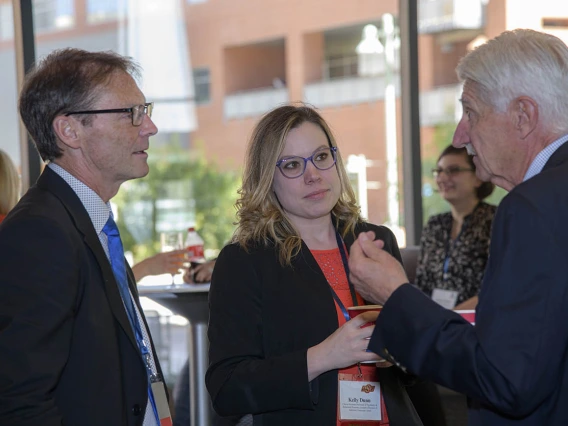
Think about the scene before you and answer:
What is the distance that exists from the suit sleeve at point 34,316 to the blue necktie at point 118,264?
235 mm

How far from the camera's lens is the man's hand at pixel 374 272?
5.67 feet

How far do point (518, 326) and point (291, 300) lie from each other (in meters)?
0.86

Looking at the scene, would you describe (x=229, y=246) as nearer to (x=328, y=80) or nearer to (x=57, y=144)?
(x=57, y=144)

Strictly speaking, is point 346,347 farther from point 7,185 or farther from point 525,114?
point 7,185

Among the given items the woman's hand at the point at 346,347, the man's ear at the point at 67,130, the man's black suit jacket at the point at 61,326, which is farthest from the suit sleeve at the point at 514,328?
the man's ear at the point at 67,130

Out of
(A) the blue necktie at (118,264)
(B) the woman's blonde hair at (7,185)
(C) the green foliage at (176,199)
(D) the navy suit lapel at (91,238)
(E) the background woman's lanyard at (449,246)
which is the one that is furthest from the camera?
(C) the green foliage at (176,199)

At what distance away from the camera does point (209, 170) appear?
22.6 ft

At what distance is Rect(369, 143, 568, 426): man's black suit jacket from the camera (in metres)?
1.49

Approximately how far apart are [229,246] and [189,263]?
5.89 ft

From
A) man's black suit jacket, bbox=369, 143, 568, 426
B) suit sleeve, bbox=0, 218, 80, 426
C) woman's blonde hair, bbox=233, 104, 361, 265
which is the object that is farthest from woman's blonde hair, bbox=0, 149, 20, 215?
man's black suit jacket, bbox=369, 143, 568, 426

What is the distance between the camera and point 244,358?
2.20m

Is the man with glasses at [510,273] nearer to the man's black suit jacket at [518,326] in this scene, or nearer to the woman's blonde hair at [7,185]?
the man's black suit jacket at [518,326]

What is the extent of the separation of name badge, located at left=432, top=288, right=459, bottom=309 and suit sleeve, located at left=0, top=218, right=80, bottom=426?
2983 mm

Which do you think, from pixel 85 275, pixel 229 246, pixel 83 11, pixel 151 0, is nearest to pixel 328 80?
pixel 151 0
